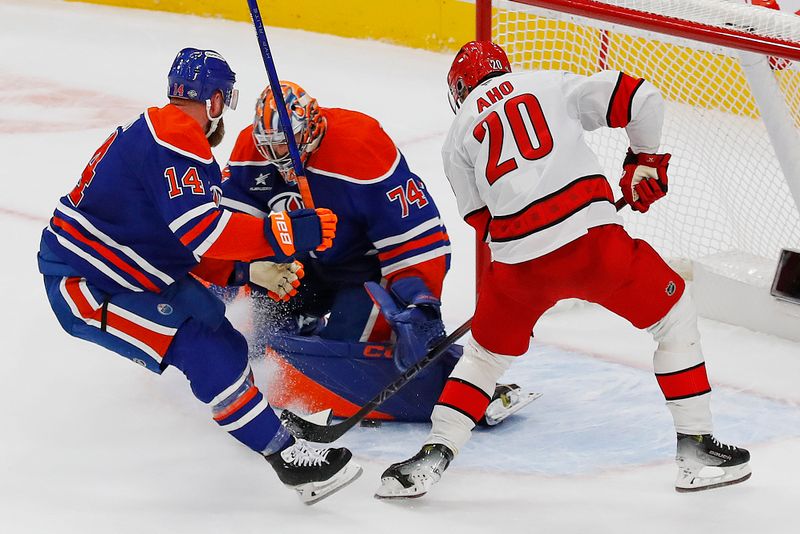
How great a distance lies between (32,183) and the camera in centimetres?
449

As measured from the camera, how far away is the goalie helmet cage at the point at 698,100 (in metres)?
3.00

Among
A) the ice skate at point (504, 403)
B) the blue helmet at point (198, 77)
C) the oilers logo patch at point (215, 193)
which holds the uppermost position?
the blue helmet at point (198, 77)

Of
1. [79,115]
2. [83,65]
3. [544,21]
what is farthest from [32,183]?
[544,21]

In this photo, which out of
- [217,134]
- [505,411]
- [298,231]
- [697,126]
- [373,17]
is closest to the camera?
[298,231]

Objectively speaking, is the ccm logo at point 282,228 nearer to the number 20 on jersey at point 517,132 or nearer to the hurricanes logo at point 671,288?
the number 20 on jersey at point 517,132

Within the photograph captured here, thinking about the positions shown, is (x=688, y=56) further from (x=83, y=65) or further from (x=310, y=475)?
(x=83, y=65)

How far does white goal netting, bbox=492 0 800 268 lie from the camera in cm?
344

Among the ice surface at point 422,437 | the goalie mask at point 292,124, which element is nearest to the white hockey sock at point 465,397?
the ice surface at point 422,437

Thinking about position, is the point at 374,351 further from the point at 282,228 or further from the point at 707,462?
the point at 707,462

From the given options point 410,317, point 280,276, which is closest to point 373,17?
point 280,276

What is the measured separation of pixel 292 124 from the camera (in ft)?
9.14

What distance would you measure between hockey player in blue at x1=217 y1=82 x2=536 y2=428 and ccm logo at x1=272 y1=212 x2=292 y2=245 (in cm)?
39

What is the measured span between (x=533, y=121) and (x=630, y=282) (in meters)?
0.36

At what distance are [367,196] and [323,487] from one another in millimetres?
758
